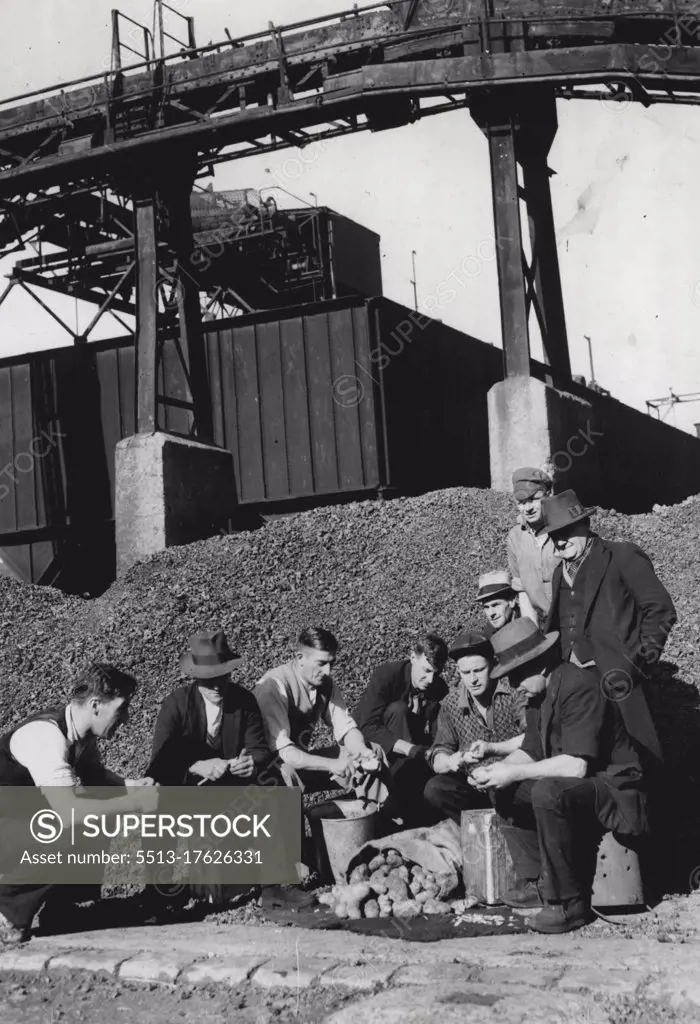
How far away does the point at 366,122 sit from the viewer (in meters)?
15.1

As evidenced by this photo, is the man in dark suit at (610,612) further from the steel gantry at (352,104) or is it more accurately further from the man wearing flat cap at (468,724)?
the steel gantry at (352,104)

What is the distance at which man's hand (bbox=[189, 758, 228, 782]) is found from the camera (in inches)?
248

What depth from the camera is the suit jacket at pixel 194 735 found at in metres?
6.40

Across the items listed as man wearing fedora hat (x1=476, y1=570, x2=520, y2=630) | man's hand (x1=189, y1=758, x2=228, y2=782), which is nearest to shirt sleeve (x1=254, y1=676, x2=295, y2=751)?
man's hand (x1=189, y1=758, x2=228, y2=782)

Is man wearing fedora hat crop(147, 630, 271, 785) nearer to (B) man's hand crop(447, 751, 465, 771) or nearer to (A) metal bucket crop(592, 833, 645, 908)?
(B) man's hand crop(447, 751, 465, 771)

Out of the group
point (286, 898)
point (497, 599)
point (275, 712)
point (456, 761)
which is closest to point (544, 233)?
point (497, 599)

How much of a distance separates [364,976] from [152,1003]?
0.95 meters

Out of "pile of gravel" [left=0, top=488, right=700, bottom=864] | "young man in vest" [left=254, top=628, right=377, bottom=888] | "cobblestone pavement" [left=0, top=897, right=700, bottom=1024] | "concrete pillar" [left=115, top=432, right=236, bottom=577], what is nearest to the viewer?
"cobblestone pavement" [left=0, top=897, right=700, bottom=1024]

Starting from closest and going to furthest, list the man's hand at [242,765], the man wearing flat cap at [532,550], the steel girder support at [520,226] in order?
1. the man's hand at [242,765]
2. the man wearing flat cap at [532,550]
3. the steel girder support at [520,226]

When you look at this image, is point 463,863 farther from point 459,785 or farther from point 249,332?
point 249,332

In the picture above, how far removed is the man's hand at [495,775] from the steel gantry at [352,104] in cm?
858

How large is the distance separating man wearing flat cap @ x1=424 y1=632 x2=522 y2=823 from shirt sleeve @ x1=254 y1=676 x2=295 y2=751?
3.01ft

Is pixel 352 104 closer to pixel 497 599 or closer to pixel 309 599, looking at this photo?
pixel 309 599

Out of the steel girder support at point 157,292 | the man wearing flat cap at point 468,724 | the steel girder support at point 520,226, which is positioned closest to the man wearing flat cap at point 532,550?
the man wearing flat cap at point 468,724
